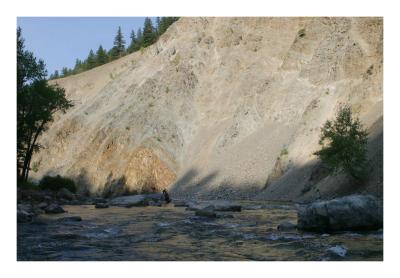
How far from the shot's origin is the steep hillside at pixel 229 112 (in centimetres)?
3888

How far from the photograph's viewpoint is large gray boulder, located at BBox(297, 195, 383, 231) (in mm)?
15117

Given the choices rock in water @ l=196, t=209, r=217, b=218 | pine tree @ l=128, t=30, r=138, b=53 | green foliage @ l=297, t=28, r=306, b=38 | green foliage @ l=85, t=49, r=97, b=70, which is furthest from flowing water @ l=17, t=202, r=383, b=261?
green foliage @ l=85, t=49, r=97, b=70

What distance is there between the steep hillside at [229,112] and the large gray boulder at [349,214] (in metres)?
10.6

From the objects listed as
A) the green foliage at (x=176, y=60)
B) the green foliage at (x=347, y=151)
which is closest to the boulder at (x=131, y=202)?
the green foliage at (x=347, y=151)

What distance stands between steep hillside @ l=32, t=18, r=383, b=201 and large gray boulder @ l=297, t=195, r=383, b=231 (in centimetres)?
1062

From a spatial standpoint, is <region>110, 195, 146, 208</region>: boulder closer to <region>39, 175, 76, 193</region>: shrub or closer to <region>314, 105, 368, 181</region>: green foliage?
A: <region>314, 105, 368, 181</region>: green foliage

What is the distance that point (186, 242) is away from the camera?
14547 millimetres

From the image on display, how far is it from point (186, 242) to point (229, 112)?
44377 millimetres

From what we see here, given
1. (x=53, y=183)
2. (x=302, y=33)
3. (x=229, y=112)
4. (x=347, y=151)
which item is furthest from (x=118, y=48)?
(x=347, y=151)

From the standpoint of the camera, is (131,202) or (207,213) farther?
(131,202)

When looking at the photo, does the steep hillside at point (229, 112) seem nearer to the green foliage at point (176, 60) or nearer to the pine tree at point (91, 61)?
the green foliage at point (176, 60)

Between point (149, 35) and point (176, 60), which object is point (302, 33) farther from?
point (149, 35)
